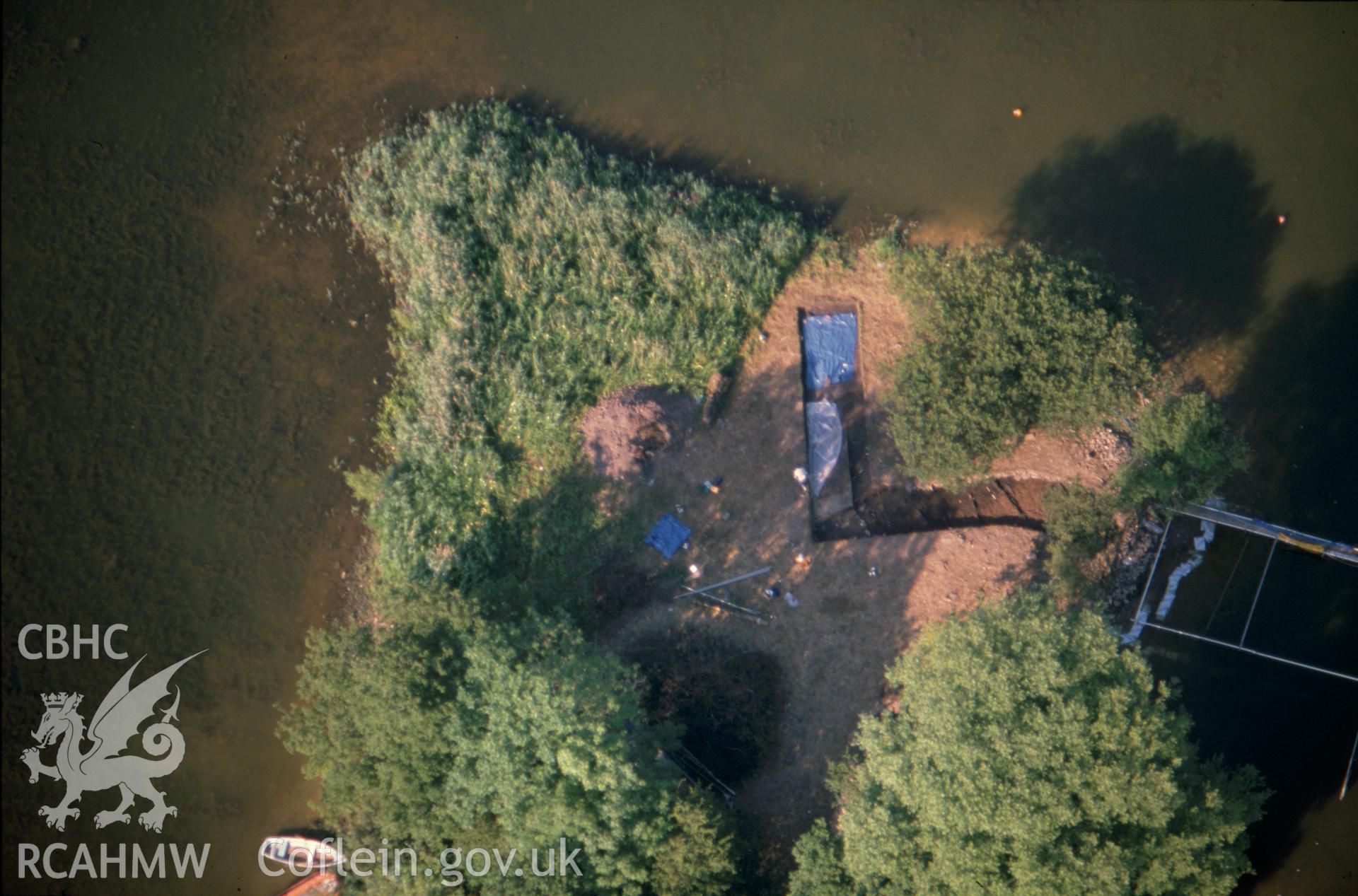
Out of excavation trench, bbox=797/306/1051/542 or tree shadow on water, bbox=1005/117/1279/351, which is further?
tree shadow on water, bbox=1005/117/1279/351

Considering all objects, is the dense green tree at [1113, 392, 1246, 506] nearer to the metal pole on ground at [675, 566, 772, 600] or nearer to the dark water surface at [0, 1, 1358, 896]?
the dark water surface at [0, 1, 1358, 896]

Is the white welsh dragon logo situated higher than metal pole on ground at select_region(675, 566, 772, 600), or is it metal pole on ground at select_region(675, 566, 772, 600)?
metal pole on ground at select_region(675, 566, 772, 600)

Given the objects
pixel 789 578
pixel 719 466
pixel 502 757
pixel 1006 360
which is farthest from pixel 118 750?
pixel 1006 360

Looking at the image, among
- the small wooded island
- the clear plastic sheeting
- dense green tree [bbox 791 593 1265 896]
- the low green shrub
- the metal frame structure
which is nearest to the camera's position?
dense green tree [bbox 791 593 1265 896]

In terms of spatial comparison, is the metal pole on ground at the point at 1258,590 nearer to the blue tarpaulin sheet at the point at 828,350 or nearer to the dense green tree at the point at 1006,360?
the dense green tree at the point at 1006,360

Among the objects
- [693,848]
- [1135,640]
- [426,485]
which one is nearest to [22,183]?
[426,485]

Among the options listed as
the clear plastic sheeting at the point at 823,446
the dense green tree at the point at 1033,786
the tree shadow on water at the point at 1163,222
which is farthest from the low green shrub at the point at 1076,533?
the clear plastic sheeting at the point at 823,446

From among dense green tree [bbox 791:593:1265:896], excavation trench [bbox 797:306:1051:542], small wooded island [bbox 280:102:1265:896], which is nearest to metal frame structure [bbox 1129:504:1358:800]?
small wooded island [bbox 280:102:1265:896]
